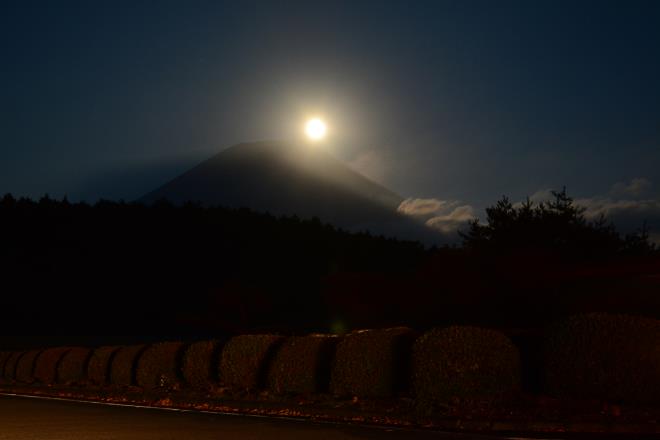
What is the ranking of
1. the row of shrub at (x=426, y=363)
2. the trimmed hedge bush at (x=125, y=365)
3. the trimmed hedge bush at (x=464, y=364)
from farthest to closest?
1. the trimmed hedge bush at (x=125, y=365)
2. the trimmed hedge bush at (x=464, y=364)
3. the row of shrub at (x=426, y=363)

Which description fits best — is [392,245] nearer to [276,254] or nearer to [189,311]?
[276,254]

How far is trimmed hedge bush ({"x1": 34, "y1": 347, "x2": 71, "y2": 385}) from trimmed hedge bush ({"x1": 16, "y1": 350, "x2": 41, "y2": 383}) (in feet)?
0.91

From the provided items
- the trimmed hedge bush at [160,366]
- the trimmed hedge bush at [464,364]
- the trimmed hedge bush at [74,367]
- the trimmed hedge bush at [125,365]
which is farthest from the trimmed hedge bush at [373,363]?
the trimmed hedge bush at [74,367]

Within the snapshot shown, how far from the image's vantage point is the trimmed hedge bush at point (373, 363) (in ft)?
49.3

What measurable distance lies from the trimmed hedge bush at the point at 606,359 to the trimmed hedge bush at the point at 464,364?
886mm

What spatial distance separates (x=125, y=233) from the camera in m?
74.2

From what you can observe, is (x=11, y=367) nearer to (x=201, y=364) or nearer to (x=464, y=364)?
(x=201, y=364)

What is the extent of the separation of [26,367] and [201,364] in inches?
496

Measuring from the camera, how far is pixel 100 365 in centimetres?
2520

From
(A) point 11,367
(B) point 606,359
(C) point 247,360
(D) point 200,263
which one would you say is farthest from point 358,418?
(D) point 200,263

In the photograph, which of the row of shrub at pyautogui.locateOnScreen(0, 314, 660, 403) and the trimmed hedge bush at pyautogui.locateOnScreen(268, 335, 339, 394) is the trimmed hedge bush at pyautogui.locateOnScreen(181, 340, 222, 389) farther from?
the trimmed hedge bush at pyautogui.locateOnScreen(268, 335, 339, 394)

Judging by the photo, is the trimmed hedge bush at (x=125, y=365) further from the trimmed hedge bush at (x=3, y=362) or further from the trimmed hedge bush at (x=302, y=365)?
the trimmed hedge bush at (x=3, y=362)

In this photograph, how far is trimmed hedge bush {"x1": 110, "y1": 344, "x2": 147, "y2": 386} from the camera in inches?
911

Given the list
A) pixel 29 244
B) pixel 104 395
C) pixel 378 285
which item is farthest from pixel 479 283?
pixel 29 244
